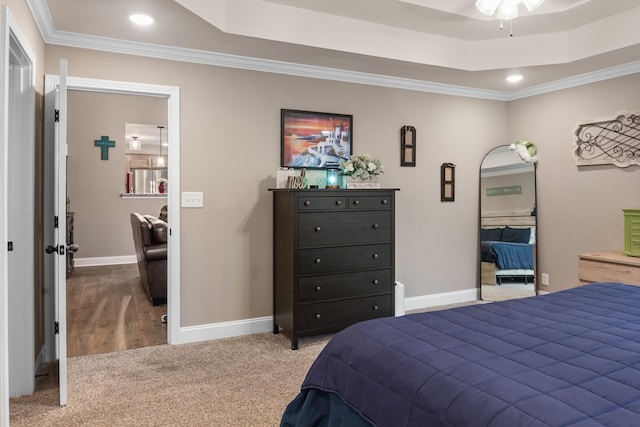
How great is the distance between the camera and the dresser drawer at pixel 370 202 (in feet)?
12.1

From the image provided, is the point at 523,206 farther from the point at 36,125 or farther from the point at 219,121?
the point at 36,125

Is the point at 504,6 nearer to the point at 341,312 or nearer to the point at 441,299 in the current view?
the point at 341,312

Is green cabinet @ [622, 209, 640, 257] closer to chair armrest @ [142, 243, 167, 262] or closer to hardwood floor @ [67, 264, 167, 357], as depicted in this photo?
hardwood floor @ [67, 264, 167, 357]

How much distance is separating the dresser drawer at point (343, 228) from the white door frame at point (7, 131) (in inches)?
71.8

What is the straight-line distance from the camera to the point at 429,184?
473 cm

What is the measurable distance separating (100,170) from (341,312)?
18.3 feet

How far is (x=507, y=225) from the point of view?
487 centimetres

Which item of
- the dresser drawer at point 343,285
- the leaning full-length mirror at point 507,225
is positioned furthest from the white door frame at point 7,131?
the leaning full-length mirror at point 507,225

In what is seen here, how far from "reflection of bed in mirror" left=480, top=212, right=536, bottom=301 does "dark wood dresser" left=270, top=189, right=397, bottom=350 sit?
162cm

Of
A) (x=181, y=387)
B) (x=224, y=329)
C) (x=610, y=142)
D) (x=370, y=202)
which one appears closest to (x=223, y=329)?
(x=224, y=329)

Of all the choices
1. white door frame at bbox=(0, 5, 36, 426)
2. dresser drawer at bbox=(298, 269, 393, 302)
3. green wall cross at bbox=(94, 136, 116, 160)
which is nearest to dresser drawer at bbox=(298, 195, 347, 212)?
dresser drawer at bbox=(298, 269, 393, 302)

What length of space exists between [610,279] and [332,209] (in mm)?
2336

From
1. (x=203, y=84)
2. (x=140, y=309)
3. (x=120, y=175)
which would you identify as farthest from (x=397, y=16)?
(x=120, y=175)

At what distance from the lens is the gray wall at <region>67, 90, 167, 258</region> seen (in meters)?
7.29
